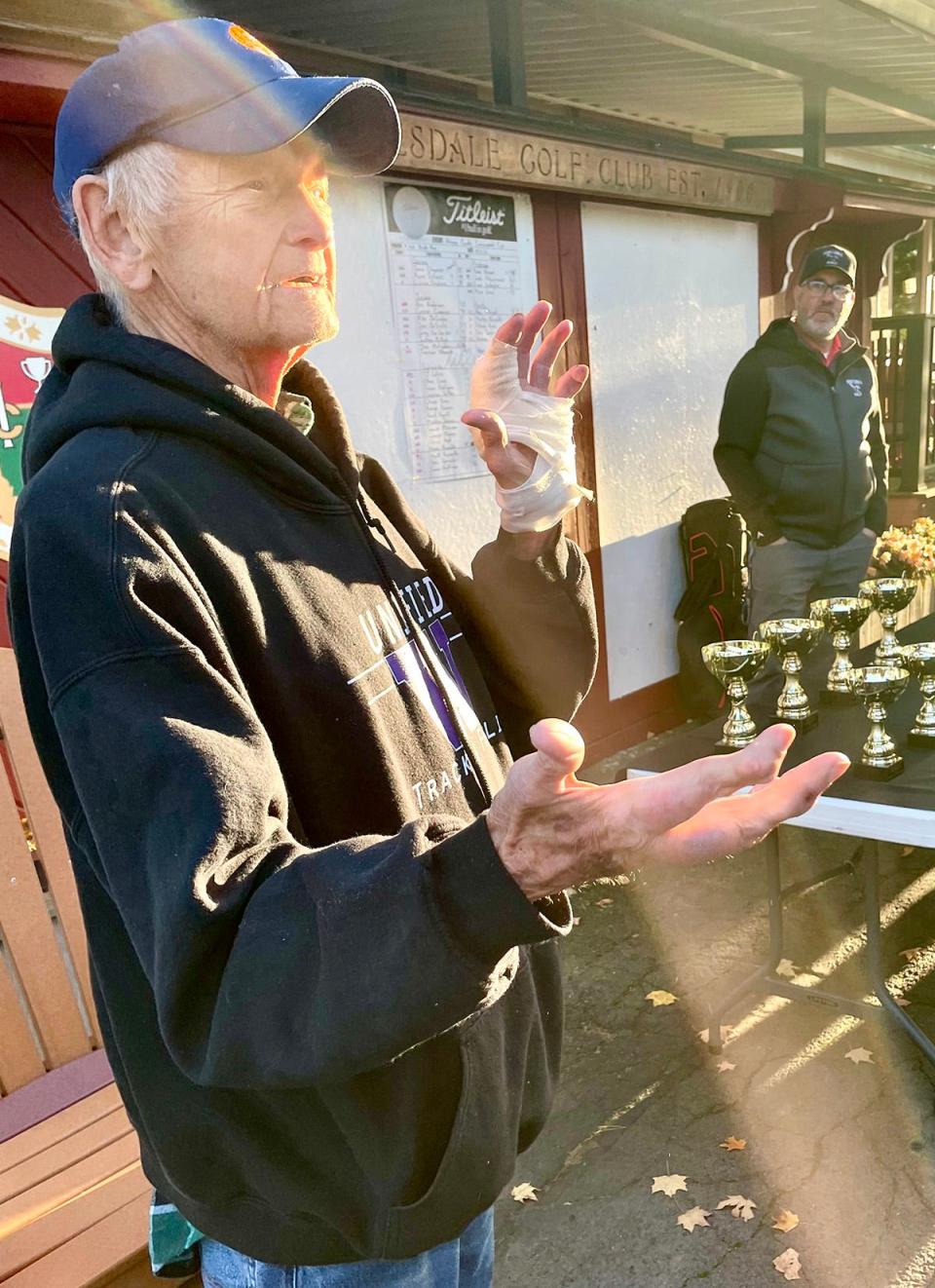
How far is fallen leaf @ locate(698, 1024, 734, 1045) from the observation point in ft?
10.5

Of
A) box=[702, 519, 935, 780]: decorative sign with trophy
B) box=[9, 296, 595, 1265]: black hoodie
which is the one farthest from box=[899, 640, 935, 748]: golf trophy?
box=[9, 296, 595, 1265]: black hoodie

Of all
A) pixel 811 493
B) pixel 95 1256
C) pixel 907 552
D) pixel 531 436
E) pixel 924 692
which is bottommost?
pixel 95 1256

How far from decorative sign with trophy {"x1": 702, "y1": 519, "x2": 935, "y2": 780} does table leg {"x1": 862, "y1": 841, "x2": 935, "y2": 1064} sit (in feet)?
1.15

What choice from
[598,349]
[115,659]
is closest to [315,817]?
[115,659]

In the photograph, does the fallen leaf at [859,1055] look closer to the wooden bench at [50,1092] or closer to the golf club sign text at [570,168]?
the wooden bench at [50,1092]

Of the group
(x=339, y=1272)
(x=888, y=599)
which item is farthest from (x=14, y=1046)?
(x=888, y=599)

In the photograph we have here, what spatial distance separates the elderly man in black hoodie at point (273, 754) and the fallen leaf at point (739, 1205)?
145 centimetres

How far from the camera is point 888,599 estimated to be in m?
3.31

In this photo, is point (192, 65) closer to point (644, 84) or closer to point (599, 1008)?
point (599, 1008)

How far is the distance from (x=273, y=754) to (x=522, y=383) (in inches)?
36.8

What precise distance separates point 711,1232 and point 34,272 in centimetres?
356

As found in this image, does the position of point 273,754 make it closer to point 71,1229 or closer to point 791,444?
point 71,1229

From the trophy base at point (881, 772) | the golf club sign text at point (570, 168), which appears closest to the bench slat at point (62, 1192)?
the trophy base at point (881, 772)

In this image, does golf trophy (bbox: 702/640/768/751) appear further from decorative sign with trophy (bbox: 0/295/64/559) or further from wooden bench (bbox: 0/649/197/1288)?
decorative sign with trophy (bbox: 0/295/64/559)
